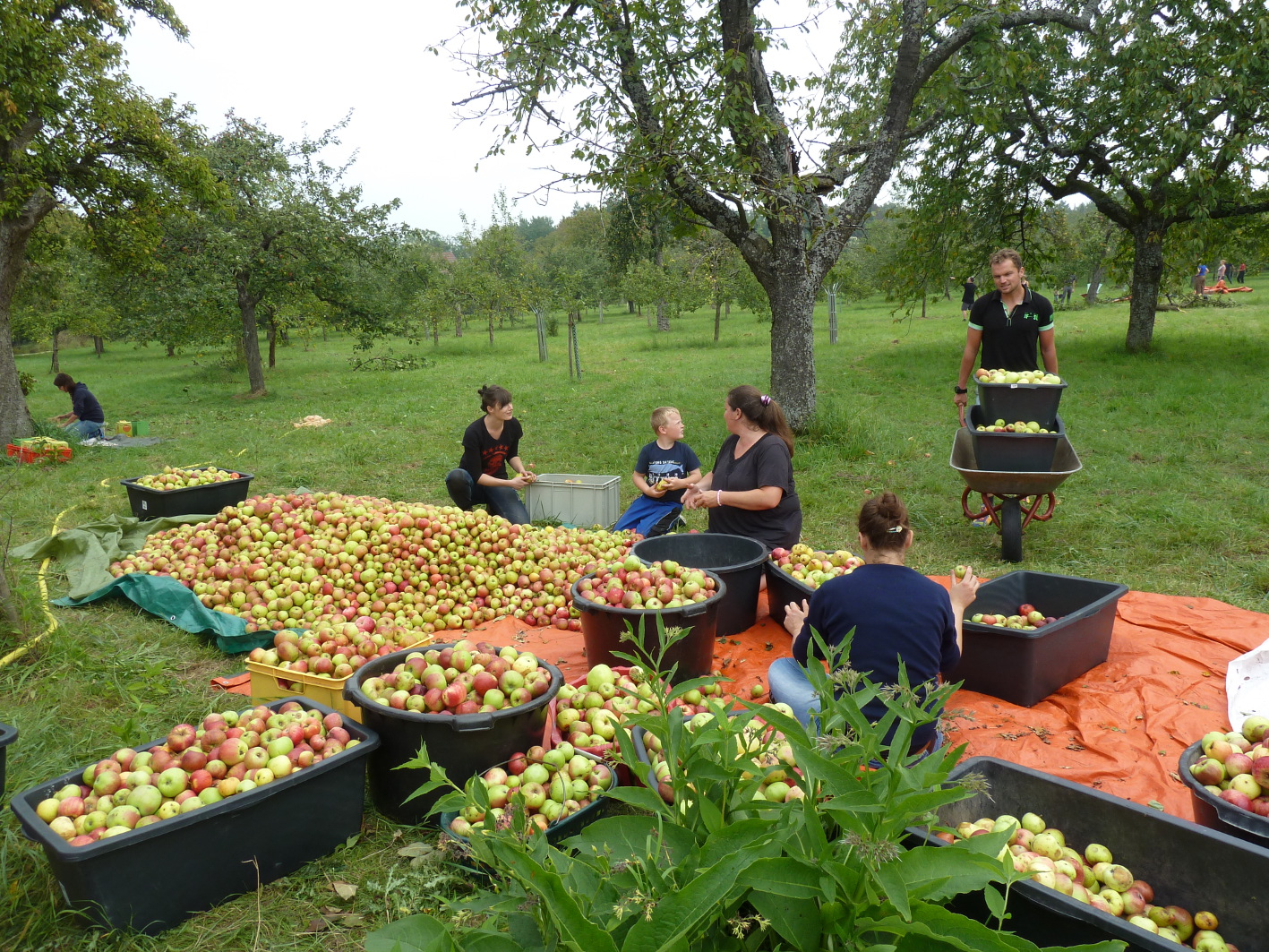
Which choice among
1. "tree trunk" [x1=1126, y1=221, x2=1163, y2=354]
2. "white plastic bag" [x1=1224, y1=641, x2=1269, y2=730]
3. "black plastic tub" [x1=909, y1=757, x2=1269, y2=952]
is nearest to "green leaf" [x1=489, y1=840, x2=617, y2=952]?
"black plastic tub" [x1=909, y1=757, x2=1269, y2=952]

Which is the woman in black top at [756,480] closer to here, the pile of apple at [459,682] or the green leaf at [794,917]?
the pile of apple at [459,682]

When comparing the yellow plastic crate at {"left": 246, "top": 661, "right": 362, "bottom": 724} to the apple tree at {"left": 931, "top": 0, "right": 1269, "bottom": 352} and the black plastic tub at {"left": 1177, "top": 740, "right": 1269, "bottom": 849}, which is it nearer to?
the black plastic tub at {"left": 1177, "top": 740, "right": 1269, "bottom": 849}

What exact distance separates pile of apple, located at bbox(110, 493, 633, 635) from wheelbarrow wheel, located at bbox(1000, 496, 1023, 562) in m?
3.21

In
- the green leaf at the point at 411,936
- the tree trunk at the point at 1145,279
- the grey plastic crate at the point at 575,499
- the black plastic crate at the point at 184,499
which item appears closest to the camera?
the green leaf at the point at 411,936

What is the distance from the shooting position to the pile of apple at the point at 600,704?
3.47 m

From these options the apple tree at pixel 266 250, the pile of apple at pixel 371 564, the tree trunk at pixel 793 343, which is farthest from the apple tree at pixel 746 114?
the apple tree at pixel 266 250

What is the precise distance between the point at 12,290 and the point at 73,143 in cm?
262

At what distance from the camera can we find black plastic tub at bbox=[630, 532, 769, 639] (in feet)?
16.5

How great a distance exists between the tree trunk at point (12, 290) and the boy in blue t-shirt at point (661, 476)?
1113cm

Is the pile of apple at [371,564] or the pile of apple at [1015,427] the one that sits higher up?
the pile of apple at [1015,427]

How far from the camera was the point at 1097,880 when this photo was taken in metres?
2.36

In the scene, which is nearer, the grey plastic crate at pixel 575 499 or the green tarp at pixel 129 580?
the green tarp at pixel 129 580

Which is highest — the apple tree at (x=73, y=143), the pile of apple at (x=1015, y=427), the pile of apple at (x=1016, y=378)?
the apple tree at (x=73, y=143)

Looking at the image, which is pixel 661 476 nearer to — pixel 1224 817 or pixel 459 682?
pixel 459 682
